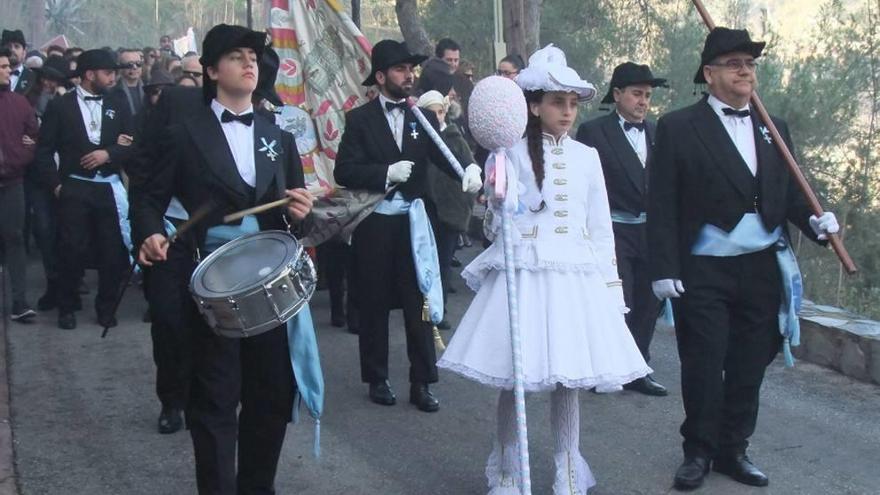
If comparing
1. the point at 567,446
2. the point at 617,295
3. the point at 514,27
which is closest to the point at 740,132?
the point at 617,295

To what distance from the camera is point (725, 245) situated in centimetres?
588

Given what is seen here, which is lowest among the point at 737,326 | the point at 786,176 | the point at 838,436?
the point at 838,436

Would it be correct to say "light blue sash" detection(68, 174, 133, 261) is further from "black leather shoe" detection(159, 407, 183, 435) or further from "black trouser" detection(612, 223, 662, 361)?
"black trouser" detection(612, 223, 662, 361)

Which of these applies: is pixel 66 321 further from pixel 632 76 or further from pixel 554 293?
pixel 554 293

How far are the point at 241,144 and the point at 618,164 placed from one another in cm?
343

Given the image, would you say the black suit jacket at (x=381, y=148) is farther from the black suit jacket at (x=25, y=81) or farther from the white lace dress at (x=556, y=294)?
the black suit jacket at (x=25, y=81)

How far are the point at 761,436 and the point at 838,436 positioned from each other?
438 mm

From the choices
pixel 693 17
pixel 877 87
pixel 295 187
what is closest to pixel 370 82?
pixel 295 187

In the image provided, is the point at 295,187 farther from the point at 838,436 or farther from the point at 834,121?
the point at 834,121

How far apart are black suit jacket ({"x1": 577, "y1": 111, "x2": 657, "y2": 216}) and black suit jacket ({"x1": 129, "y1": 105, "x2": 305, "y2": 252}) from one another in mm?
3242

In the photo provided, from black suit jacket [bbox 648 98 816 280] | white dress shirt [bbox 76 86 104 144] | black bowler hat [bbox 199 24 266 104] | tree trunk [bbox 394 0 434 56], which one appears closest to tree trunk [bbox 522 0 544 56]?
tree trunk [bbox 394 0 434 56]

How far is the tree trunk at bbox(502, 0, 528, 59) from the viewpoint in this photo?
14781mm

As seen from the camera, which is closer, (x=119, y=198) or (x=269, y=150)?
(x=269, y=150)

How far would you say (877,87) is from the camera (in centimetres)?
1686
